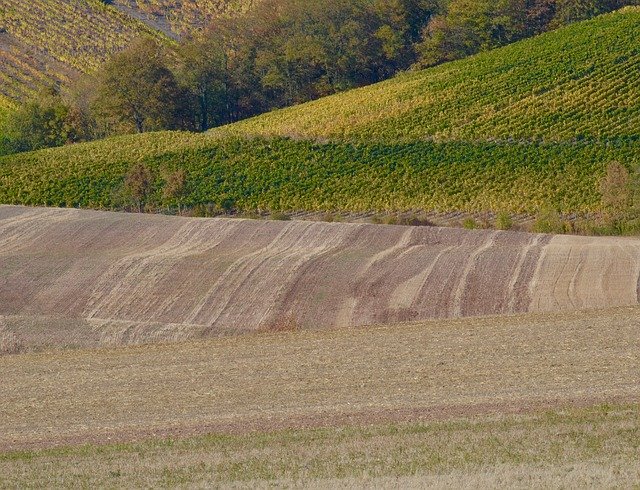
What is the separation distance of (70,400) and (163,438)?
203 inches

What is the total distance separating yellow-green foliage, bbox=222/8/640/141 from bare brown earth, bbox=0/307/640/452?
3637cm

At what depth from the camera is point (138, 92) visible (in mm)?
85938

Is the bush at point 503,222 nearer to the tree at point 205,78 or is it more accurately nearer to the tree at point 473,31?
the tree at point 473,31

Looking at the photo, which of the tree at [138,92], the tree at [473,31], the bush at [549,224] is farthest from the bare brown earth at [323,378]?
the tree at [473,31]

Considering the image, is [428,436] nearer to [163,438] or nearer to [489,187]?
[163,438]

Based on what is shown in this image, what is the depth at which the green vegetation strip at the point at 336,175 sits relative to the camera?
61.4 m

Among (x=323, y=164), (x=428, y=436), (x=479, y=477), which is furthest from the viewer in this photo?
(x=323, y=164)

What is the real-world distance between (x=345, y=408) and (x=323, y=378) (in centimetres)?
331

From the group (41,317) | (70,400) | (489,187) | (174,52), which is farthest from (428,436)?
(174,52)

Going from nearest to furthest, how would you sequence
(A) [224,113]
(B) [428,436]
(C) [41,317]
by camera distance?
(B) [428,436] < (C) [41,317] < (A) [224,113]

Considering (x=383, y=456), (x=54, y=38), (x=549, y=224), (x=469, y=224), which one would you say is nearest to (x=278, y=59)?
(x=54, y=38)

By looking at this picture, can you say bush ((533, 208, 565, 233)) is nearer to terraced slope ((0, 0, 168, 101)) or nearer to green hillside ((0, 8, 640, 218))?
green hillside ((0, 8, 640, 218))

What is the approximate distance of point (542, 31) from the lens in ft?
318

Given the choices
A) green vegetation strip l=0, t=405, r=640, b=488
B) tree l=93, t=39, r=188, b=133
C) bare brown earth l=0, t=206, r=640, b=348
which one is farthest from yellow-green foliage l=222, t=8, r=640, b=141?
green vegetation strip l=0, t=405, r=640, b=488
